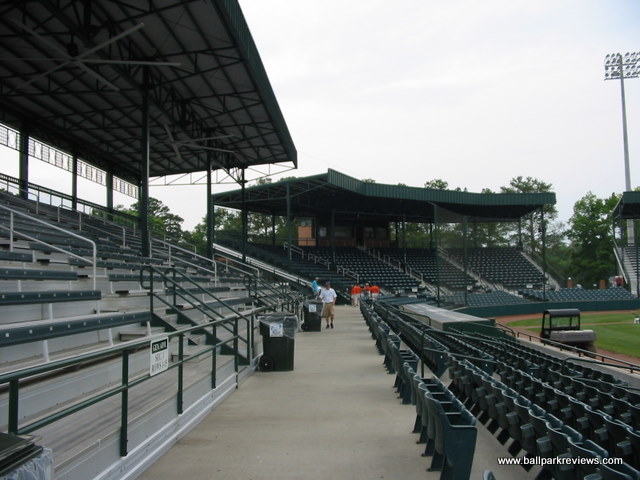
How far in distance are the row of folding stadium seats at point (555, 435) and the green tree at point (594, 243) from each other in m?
62.8

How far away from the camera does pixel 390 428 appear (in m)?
5.54

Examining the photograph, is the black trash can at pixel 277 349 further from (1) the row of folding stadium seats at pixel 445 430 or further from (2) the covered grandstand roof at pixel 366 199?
(2) the covered grandstand roof at pixel 366 199

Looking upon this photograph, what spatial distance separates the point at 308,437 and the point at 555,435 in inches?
102

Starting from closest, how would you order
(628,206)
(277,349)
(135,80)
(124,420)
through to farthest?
(124,420)
(277,349)
(135,80)
(628,206)

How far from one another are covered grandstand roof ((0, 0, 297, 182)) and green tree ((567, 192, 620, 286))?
172ft

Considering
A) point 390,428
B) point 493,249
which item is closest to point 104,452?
point 390,428

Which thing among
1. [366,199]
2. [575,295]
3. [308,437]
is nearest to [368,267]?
[366,199]

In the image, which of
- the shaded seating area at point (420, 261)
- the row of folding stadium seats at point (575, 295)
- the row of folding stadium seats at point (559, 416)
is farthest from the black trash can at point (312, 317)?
the row of folding stadium seats at point (575, 295)

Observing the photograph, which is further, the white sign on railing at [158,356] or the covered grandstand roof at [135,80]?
the covered grandstand roof at [135,80]

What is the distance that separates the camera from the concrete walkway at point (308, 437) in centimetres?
430

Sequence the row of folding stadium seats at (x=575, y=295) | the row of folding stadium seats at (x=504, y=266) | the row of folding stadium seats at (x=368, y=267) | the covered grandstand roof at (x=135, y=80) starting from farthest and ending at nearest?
the row of folding stadium seats at (x=504, y=266)
the row of folding stadium seats at (x=368, y=267)
the row of folding stadium seats at (x=575, y=295)
the covered grandstand roof at (x=135, y=80)

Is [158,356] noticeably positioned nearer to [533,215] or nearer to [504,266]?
[504,266]

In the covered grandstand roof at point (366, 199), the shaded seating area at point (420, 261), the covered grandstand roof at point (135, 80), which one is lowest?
the shaded seating area at point (420, 261)

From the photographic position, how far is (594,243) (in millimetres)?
62719
